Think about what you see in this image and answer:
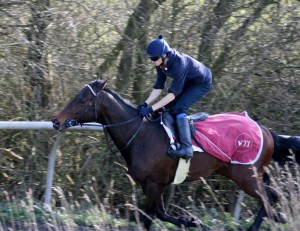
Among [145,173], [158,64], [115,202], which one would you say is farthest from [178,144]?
[115,202]

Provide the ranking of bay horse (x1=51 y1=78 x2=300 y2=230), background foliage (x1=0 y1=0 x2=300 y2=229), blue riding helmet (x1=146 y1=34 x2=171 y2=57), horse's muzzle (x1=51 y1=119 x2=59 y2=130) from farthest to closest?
background foliage (x1=0 y1=0 x2=300 y2=229) → bay horse (x1=51 y1=78 x2=300 y2=230) → horse's muzzle (x1=51 y1=119 x2=59 y2=130) → blue riding helmet (x1=146 y1=34 x2=171 y2=57)

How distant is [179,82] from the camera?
676 cm

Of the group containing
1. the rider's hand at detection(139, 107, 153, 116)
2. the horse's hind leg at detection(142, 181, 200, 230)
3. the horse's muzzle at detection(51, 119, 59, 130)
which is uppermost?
the rider's hand at detection(139, 107, 153, 116)

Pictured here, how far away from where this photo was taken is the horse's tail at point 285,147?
7.29 metres

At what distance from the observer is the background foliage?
8.67 metres

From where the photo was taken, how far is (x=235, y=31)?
29.2 feet

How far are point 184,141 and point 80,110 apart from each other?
119 centimetres

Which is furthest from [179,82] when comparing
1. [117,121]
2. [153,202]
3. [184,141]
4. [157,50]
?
[153,202]

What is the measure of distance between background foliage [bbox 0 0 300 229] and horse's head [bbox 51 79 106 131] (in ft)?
5.90

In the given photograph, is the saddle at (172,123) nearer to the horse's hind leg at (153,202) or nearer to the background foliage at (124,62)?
the horse's hind leg at (153,202)

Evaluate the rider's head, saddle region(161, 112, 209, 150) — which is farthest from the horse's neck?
the rider's head

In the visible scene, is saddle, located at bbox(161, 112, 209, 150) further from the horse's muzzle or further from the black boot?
the horse's muzzle

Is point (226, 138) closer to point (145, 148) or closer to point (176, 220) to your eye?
point (145, 148)

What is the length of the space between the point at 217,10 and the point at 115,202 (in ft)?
10.2
